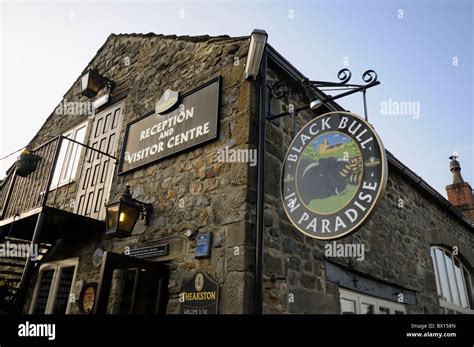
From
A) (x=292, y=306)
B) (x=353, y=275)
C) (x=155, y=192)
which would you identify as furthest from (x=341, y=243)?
(x=155, y=192)

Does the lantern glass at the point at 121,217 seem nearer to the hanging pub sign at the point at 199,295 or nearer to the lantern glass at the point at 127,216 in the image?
the lantern glass at the point at 127,216

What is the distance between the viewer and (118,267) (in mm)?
3936

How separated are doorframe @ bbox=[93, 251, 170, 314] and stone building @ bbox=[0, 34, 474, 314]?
13 mm

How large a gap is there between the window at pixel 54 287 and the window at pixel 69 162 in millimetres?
1828

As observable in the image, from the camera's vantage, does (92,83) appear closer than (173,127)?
No

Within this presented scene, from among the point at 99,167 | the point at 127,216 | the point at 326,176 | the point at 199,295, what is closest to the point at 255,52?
the point at 326,176

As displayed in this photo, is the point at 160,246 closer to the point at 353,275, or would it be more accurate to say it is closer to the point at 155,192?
the point at 155,192

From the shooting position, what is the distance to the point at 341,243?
5352 mm

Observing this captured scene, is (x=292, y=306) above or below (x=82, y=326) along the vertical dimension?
above

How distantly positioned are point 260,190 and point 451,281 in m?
7.57

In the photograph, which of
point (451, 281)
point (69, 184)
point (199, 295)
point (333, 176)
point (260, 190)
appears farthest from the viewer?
point (451, 281)

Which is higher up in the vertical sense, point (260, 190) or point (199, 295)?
point (260, 190)

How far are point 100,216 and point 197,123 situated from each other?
256 cm

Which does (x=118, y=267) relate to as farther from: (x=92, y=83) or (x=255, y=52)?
(x=92, y=83)
